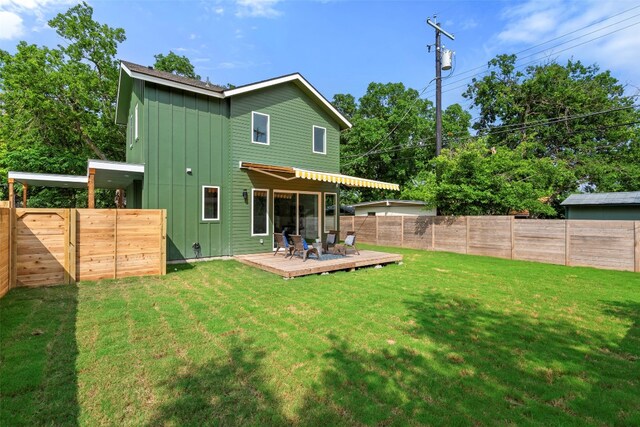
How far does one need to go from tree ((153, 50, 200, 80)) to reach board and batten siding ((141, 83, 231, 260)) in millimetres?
21462

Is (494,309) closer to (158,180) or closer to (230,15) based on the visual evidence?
(158,180)

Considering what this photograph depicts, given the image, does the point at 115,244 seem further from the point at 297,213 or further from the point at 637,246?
the point at 637,246

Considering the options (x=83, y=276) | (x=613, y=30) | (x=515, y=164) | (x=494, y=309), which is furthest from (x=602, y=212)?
(x=83, y=276)

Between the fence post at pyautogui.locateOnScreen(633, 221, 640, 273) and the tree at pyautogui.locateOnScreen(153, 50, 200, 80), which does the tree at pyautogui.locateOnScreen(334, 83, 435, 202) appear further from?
the fence post at pyautogui.locateOnScreen(633, 221, 640, 273)

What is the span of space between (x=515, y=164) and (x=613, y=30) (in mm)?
7310

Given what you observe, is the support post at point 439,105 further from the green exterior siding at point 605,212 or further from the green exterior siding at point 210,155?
the green exterior siding at point 605,212

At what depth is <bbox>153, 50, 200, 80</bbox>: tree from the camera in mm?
28531

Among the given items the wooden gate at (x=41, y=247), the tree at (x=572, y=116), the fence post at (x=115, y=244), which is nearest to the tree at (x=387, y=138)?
the tree at (x=572, y=116)

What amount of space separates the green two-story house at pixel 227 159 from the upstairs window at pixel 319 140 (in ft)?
0.24

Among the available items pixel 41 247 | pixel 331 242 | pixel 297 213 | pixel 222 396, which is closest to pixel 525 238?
pixel 331 242

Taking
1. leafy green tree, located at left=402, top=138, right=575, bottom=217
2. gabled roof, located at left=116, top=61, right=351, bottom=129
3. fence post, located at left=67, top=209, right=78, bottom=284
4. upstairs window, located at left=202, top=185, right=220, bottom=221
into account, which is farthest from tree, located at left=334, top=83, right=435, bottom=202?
fence post, located at left=67, top=209, right=78, bottom=284

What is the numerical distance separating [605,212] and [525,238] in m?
9.84

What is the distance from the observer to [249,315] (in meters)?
5.31

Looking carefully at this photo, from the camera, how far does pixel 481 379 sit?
11.0 ft
